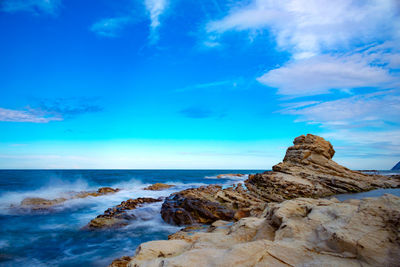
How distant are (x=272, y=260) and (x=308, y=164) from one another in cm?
2223

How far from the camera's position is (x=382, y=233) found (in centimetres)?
480

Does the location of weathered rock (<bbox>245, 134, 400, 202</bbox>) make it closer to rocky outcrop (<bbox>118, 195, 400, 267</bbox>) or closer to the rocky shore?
the rocky shore

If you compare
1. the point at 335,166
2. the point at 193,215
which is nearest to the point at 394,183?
the point at 335,166

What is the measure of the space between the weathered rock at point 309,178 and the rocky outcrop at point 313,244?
1269cm

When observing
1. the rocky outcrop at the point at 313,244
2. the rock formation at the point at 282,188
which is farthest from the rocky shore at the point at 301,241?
the rock formation at the point at 282,188

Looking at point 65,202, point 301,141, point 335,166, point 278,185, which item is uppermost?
point 301,141

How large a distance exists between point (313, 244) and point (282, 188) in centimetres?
1589

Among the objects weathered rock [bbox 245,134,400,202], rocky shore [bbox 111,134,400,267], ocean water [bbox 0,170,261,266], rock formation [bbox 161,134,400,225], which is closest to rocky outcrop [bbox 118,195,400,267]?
rocky shore [bbox 111,134,400,267]

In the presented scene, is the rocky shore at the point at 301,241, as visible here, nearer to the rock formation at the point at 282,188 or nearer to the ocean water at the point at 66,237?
the ocean water at the point at 66,237

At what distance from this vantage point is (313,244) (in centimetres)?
484

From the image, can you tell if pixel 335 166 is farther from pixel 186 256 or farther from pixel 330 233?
pixel 186 256

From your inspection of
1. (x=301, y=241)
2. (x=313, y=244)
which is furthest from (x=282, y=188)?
(x=313, y=244)

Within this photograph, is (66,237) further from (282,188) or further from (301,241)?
(282,188)

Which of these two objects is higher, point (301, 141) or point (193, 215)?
point (301, 141)
